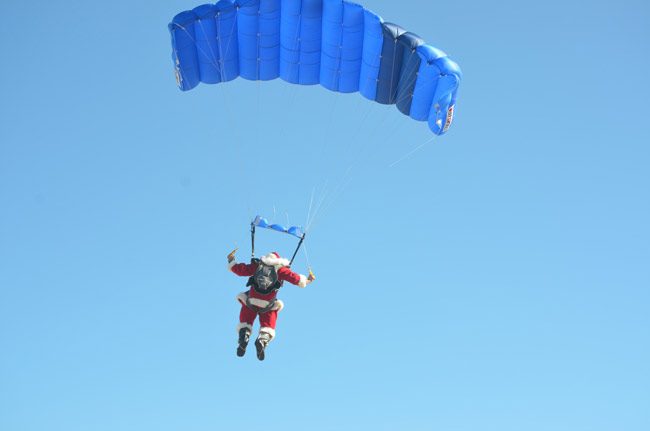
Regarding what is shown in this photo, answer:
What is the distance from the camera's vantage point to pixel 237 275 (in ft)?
37.0

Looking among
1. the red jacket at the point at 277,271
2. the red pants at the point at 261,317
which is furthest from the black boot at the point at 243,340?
the red jacket at the point at 277,271

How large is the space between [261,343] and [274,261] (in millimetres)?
1258

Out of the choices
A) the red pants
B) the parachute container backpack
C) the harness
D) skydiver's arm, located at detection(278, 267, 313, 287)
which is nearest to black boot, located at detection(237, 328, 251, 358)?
the red pants

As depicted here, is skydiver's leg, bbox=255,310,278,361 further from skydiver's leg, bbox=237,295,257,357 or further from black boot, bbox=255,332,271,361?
skydiver's leg, bbox=237,295,257,357

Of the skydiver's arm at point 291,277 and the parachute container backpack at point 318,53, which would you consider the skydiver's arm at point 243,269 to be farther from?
the parachute container backpack at point 318,53

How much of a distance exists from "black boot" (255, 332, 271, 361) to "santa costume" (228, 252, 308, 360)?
0.03m

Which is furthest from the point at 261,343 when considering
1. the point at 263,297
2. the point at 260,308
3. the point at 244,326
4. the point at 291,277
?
the point at 291,277

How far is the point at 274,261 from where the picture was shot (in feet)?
36.7

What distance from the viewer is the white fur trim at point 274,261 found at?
439 inches

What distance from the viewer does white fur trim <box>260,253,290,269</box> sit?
11.2 metres

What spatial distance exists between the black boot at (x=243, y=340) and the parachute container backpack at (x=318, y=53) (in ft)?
15.4

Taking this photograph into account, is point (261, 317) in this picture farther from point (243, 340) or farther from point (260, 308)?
point (243, 340)

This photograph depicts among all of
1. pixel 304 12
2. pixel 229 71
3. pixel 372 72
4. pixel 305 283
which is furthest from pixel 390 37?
pixel 305 283

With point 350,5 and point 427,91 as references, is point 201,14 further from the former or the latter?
point 427,91
